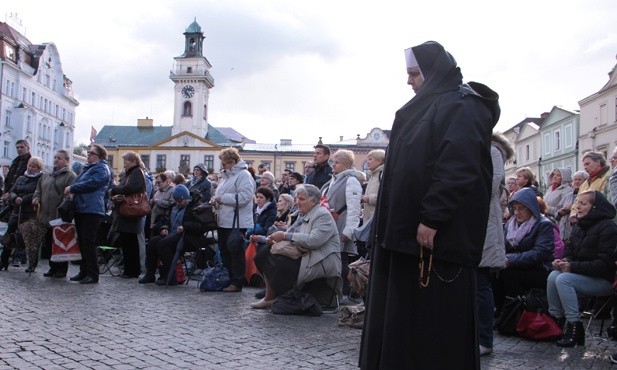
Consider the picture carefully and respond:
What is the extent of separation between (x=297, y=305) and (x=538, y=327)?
9.71 ft

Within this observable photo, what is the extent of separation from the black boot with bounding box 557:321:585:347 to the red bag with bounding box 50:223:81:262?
25.3 ft

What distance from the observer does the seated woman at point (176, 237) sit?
34.9 feet

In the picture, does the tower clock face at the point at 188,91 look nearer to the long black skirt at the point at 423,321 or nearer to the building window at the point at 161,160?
the building window at the point at 161,160

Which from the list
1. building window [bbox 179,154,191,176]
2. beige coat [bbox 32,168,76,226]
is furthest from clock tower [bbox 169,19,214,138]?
beige coat [bbox 32,168,76,226]

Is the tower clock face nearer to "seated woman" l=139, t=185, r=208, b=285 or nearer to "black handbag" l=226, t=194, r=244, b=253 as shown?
"seated woman" l=139, t=185, r=208, b=285

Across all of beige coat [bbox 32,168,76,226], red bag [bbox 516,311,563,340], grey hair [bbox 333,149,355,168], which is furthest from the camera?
beige coat [bbox 32,168,76,226]

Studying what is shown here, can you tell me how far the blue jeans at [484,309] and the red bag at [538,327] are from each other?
1003 millimetres

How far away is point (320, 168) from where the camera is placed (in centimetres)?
1095

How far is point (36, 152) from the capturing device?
71312mm

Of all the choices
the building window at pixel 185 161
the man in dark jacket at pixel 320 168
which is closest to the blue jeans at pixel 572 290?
the man in dark jacket at pixel 320 168

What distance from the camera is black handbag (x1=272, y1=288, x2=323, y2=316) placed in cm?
821

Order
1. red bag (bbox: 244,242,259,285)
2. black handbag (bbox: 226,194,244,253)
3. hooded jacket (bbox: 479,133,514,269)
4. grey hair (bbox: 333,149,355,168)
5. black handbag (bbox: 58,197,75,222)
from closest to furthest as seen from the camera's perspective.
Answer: hooded jacket (bbox: 479,133,514,269) < grey hair (bbox: 333,149,355,168) < black handbag (bbox: 226,194,244,253) < black handbag (bbox: 58,197,75,222) < red bag (bbox: 244,242,259,285)

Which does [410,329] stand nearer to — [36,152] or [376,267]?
[376,267]

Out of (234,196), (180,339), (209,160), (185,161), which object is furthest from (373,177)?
(185,161)
